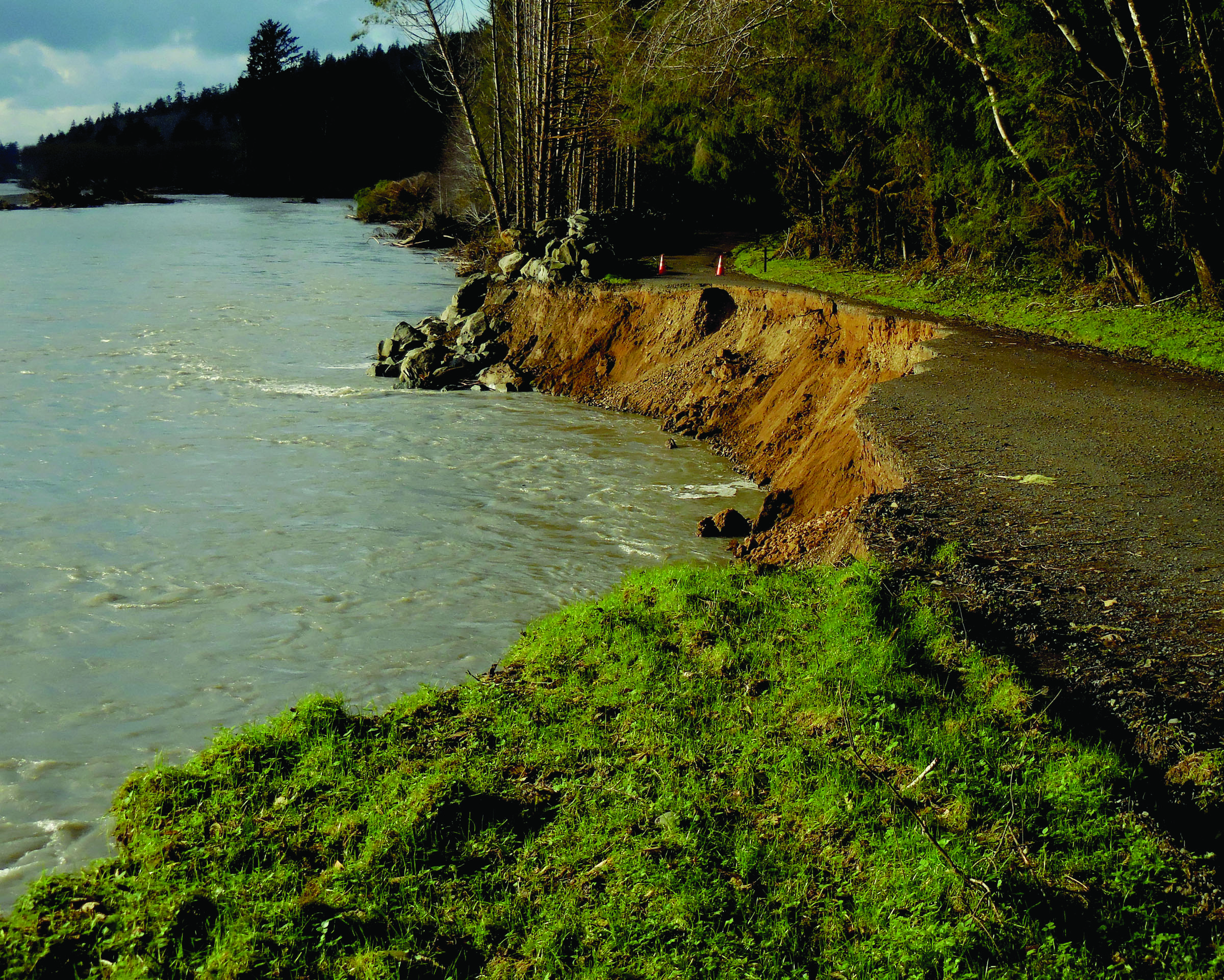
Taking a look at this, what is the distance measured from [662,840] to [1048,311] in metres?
12.3

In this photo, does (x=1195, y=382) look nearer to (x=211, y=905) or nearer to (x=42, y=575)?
(x=211, y=905)

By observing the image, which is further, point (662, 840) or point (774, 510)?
point (774, 510)

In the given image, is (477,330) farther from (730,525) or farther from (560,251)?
(730,525)

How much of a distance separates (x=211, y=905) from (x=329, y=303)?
85.3ft

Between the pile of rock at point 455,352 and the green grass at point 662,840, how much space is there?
43.9 feet

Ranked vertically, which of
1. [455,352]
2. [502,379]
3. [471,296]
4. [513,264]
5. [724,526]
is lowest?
[724,526]

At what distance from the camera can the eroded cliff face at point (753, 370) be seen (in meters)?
8.90

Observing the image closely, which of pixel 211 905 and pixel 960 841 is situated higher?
pixel 960 841

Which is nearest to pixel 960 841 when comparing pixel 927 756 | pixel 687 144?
pixel 927 756

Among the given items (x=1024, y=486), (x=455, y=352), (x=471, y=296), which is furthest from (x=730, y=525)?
(x=471, y=296)

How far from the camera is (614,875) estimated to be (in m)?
3.65

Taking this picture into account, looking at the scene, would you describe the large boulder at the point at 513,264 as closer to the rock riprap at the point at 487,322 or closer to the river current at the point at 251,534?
the rock riprap at the point at 487,322

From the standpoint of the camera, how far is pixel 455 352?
19609mm

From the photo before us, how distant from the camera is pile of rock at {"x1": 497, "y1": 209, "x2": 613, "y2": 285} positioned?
69.8 ft
